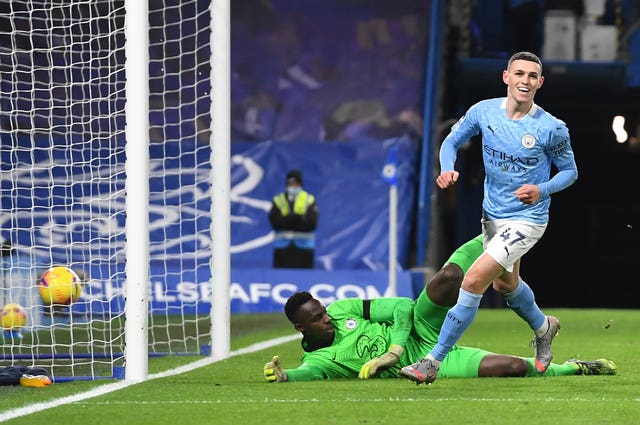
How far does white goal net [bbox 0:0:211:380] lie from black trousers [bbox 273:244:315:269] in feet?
3.65

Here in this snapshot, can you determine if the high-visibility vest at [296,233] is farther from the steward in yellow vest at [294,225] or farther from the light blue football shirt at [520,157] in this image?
the light blue football shirt at [520,157]

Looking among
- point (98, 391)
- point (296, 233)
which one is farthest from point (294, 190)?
point (98, 391)

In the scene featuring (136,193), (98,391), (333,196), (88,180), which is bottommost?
(333,196)

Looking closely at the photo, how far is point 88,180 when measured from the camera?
47.5ft

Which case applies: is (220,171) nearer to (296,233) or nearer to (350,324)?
(350,324)

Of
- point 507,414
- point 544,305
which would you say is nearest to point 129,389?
point 507,414

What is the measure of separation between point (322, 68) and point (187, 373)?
13.1m

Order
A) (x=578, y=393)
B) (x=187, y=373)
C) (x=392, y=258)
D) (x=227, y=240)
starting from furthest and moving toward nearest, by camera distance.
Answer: (x=392, y=258), (x=227, y=240), (x=187, y=373), (x=578, y=393)

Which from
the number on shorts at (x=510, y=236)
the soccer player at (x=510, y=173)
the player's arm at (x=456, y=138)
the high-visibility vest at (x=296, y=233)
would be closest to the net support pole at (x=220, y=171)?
the player's arm at (x=456, y=138)

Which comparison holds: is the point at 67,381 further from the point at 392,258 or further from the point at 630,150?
the point at 630,150

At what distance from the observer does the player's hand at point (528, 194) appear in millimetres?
7457

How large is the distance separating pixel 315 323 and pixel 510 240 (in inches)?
52.7

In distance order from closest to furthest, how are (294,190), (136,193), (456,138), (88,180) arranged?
(456,138) → (136,193) → (88,180) → (294,190)

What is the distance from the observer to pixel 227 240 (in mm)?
11188
